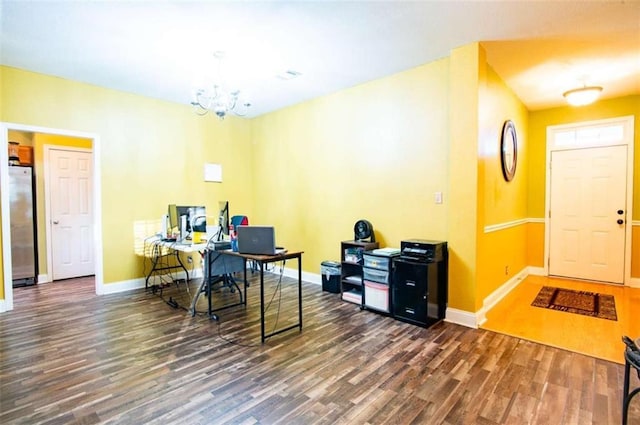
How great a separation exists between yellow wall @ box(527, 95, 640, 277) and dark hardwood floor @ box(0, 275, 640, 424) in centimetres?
317

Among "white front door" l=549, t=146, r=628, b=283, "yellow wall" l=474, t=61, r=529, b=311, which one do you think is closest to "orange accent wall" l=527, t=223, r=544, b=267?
"white front door" l=549, t=146, r=628, b=283

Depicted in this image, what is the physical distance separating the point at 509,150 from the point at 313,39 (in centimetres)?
297

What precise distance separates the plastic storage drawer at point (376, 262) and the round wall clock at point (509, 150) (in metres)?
2.02

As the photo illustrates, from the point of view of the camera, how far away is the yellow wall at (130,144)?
398cm

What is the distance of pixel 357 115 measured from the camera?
4.37 meters

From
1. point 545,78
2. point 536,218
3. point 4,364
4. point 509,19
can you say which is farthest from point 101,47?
point 536,218

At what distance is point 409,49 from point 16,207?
19.1 ft

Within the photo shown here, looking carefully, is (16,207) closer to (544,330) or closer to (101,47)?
(101,47)

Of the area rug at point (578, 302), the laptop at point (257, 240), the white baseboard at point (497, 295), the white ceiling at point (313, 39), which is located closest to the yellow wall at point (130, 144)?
the white ceiling at point (313, 39)

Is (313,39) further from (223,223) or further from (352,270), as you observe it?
(352,270)

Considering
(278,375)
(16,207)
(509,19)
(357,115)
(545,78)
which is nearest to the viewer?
(278,375)

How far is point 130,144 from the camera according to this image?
466 cm

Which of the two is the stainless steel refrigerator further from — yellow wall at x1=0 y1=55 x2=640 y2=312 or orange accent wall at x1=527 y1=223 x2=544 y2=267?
orange accent wall at x1=527 y1=223 x2=544 y2=267

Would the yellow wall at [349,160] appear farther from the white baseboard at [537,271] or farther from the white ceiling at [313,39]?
the white ceiling at [313,39]
